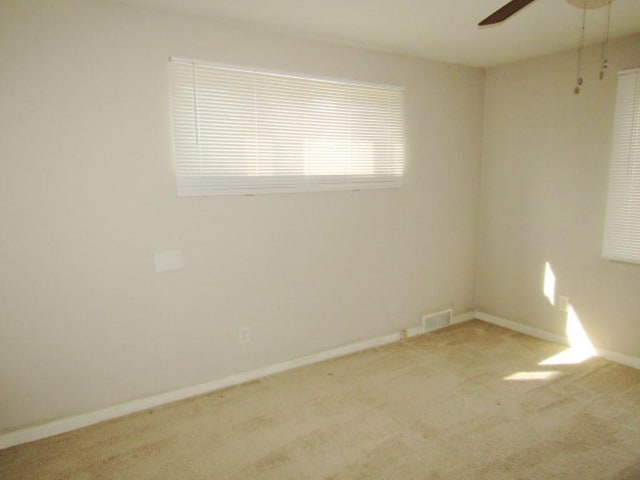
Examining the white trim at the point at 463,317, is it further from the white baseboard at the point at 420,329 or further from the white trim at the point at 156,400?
the white trim at the point at 156,400

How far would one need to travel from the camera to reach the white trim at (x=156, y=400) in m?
2.41

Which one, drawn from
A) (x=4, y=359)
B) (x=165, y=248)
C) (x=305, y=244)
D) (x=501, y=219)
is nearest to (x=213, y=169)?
(x=165, y=248)

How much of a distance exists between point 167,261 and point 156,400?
94 cm

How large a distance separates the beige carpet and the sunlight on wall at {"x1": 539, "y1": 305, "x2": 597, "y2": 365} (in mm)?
102

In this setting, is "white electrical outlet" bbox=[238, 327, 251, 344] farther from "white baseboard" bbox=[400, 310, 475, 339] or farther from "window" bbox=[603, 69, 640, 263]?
"window" bbox=[603, 69, 640, 263]

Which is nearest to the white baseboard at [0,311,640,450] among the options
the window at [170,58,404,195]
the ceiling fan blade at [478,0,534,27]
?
the window at [170,58,404,195]

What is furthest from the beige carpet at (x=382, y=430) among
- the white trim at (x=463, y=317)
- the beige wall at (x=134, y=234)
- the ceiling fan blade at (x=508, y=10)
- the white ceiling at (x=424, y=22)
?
the white ceiling at (x=424, y=22)

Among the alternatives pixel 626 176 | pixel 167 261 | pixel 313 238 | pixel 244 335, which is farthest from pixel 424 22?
pixel 244 335

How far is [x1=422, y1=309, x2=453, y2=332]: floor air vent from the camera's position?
4016 mm

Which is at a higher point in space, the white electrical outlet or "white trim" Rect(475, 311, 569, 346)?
the white electrical outlet

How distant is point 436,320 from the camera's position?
409 cm

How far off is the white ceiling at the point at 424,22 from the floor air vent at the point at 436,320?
239 cm

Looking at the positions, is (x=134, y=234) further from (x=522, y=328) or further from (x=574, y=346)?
(x=574, y=346)

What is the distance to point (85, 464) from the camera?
2.22m
